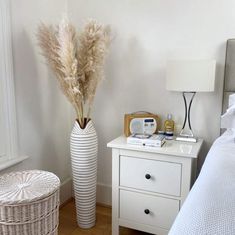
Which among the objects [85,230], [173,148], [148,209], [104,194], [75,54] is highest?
[75,54]

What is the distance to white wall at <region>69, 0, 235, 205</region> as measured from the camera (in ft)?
6.56

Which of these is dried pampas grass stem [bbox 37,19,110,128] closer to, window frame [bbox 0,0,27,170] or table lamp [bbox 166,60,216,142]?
window frame [bbox 0,0,27,170]

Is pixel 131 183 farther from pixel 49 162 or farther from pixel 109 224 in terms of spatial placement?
pixel 49 162

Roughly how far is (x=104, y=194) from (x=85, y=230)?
0.43 m

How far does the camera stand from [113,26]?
7.52 feet

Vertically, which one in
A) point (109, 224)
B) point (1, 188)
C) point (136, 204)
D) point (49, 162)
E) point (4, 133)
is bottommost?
point (109, 224)

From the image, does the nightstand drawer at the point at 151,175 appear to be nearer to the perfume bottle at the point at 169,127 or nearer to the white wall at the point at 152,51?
the perfume bottle at the point at 169,127

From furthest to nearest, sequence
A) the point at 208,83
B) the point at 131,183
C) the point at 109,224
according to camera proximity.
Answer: the point at 109,224
the point at 131,183
the point at 208,83

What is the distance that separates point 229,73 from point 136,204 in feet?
3.60

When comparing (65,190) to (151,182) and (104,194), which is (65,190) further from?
(151,182)

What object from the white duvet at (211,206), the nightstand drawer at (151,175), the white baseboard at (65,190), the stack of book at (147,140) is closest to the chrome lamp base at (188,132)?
the stack of book at (147,140)

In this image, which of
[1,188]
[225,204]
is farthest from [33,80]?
[225,204]

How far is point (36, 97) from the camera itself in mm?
2146

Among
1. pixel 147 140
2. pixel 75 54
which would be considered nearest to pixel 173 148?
pixel 147 140
